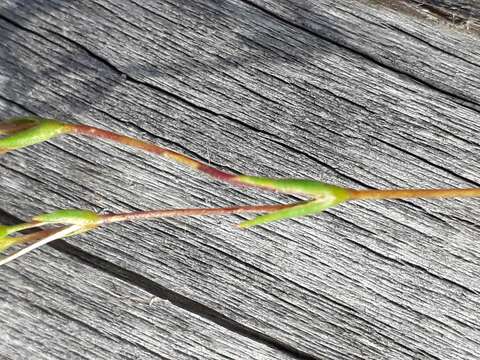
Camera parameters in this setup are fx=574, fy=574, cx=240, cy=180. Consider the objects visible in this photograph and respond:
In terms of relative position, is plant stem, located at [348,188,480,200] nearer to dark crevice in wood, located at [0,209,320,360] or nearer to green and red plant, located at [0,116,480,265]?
green and red plant, located at [0,116,480,265]

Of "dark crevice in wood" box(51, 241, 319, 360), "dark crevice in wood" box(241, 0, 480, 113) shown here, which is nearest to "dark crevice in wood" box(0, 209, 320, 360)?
"dark crevice in wood" box(51, 241, 319, 360)

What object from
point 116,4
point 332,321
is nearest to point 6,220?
point 116,4

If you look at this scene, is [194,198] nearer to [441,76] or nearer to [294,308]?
[294,308]

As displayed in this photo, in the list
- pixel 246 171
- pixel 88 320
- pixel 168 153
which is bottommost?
pixel 88 320

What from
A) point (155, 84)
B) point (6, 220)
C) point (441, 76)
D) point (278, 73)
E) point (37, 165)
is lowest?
point (6, 220)

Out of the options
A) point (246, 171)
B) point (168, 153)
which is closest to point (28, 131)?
point (168, 153)

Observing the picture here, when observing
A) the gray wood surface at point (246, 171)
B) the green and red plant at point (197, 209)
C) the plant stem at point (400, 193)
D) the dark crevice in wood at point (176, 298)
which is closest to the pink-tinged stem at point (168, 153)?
the green and red plant at point (197, 209)

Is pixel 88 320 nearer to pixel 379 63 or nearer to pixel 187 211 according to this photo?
pixel 187 211

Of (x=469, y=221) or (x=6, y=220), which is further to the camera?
(x=6, y=220)
